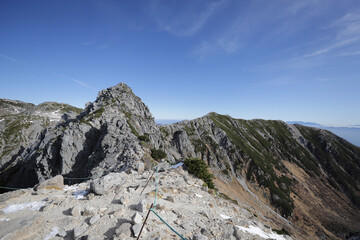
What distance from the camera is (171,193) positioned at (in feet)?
43.1

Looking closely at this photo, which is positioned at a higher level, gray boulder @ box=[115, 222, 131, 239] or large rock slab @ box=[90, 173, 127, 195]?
large rock slab @ box=[90, 173, 127, 195]

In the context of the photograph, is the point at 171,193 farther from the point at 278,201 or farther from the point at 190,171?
the point at 278,201

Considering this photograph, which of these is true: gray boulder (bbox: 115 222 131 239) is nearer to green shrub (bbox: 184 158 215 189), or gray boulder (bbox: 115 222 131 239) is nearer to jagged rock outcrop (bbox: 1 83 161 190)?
green shrub (bbox: 184 158 215 189)

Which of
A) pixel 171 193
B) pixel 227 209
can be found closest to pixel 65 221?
pixel 171 193

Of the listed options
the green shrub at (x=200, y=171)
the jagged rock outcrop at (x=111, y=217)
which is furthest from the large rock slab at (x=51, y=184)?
Result: the green shrub at (x=200, y=171)

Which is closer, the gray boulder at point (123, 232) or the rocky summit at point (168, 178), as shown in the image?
the gray boulder at point (123, 232)

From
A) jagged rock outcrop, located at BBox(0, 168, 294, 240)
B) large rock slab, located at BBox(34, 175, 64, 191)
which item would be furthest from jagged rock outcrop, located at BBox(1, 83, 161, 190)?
jagged rock outcrop, located at BBox(0, 168, 294, 240)

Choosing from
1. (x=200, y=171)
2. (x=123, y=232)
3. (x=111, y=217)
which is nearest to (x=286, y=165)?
(x=200, y=171)

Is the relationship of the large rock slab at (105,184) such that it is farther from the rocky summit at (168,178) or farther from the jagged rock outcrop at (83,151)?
the jagged rock outcrop at (83,151)

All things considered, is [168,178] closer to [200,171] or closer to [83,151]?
[200,171]

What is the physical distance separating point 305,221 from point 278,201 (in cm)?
966

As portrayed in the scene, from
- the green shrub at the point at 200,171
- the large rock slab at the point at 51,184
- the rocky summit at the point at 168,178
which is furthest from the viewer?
the green shrub at the point at 200,171

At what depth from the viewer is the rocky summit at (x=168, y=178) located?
29.0 ft

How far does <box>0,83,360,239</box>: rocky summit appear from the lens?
8836 mm
